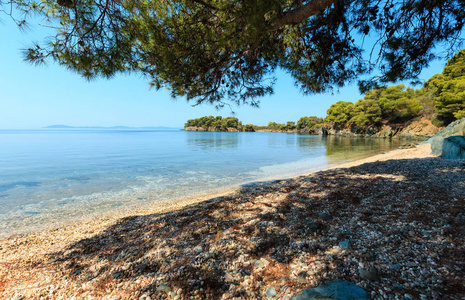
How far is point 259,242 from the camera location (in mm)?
2701

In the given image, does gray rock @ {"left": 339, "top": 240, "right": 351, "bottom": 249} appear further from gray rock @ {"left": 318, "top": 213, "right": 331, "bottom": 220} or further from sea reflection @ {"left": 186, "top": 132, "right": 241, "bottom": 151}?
sea reflection @ {"left": 186, "top": 132, "right": 241, "bottom": 151}

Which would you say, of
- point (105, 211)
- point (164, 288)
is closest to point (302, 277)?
point (164, 288)

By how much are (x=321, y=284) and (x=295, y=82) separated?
21.7ft

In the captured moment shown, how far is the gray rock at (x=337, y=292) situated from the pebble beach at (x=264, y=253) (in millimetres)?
82

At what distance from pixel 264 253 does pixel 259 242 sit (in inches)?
10.2

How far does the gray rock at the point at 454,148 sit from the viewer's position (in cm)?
813

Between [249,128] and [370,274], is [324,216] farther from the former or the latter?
[249,128]

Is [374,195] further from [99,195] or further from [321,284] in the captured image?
[99,195]

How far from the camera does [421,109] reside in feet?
135

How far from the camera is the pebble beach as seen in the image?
6.09 ft

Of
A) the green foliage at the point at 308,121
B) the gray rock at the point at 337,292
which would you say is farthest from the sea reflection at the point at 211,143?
the green foliage at the point at 308,121

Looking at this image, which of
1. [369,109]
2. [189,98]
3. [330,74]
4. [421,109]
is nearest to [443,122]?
[421,109]

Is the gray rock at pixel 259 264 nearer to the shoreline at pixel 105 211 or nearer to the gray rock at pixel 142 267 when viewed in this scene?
the gray rock at pixel 142 267

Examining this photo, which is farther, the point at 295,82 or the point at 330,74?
the point at 295,82
